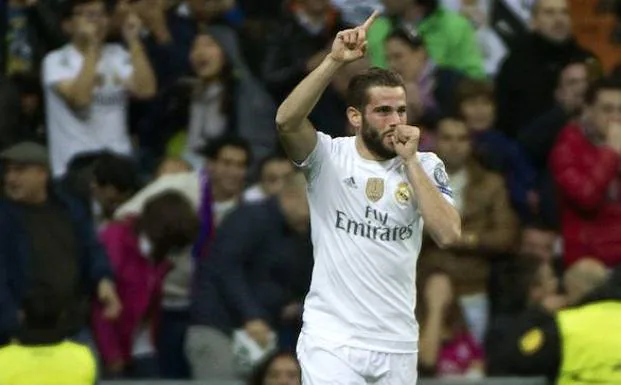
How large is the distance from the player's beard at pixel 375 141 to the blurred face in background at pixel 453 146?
3364 mm

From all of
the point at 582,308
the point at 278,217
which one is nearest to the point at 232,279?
the point at 278,217

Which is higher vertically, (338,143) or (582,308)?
(338,143)

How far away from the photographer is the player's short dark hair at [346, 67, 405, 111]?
27.9 ft

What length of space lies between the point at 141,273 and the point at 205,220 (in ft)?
2.24

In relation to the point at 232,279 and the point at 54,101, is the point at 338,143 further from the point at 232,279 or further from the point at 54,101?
the point at 54,101

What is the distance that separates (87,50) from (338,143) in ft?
14.5

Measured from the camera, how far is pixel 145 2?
13578 millimetres

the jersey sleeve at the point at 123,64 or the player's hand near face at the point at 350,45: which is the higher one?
the player's hand near face at the point at 350,45

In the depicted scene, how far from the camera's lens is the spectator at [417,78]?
12.7 meters

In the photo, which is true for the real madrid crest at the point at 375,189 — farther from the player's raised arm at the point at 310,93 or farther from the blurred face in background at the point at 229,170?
the blurred face in background at the point at 229,170

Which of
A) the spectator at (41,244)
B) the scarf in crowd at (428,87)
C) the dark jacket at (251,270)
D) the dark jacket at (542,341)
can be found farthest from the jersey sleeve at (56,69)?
the dark jacket at (542,341)

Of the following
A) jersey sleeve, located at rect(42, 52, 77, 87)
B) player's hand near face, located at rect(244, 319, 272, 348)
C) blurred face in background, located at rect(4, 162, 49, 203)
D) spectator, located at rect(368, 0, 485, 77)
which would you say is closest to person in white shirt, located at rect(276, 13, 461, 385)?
player's hand near face, located at rect(244, 319, 272, 348)

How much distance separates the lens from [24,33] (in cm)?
1369

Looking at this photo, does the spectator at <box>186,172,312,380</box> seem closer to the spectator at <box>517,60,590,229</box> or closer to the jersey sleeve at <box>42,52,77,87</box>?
the spectator at <box>517,60,590,229</box>
